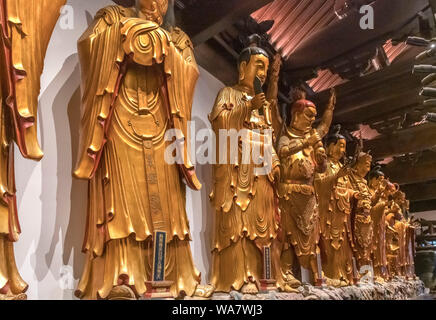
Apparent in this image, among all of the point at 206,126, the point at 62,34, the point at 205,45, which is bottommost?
the point at 206,126

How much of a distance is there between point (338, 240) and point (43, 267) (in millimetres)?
2987

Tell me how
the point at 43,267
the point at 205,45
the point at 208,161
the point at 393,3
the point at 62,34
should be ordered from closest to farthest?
1. the point at 43,267
2. the point at 62,34
3. the point at 208,161
4. the point at 205,45
5. the point at 393,3

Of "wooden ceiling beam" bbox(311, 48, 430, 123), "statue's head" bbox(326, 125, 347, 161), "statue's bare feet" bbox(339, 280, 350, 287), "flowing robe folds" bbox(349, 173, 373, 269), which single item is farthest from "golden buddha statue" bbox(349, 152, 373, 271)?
"wooden ceiling beam" bbox(311, 48, 430, 123)

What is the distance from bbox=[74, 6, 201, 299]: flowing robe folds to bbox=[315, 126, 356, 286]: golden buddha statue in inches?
81.6

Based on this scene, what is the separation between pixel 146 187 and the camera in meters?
2.29

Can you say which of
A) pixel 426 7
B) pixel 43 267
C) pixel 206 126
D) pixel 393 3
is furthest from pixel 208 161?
pixel 426 7

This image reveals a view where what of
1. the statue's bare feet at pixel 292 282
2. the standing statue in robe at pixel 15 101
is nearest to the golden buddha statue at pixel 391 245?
the statue's bare feet at pixel 292 282

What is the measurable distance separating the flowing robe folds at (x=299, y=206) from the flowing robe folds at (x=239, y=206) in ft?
1.38

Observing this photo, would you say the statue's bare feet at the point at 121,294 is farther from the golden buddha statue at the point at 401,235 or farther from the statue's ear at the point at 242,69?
the golden buddha statue at the point at 401,235

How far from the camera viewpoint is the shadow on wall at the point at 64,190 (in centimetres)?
217

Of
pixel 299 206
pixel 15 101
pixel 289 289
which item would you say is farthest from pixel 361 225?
pixel 15 101

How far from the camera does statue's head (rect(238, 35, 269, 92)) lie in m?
3.29

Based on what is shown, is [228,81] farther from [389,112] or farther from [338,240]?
[389,112]

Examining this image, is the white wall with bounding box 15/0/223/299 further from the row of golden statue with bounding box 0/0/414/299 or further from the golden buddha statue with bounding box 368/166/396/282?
the golden buddha statue with bounding box 368/166/396/282
